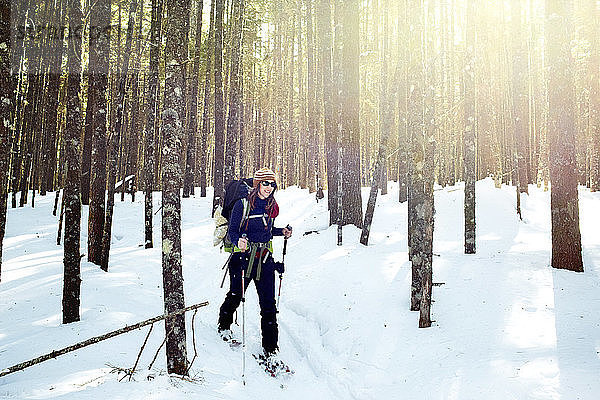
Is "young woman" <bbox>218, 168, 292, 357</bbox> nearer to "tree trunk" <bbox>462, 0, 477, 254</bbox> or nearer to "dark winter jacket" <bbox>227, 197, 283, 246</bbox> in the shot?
"dark winter jacket" <bbox>227, 197, 283, 246</bbox>

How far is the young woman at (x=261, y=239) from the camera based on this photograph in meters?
5.54

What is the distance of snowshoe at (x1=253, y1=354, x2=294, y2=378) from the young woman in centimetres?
7

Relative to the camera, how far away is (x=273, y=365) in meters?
5.31

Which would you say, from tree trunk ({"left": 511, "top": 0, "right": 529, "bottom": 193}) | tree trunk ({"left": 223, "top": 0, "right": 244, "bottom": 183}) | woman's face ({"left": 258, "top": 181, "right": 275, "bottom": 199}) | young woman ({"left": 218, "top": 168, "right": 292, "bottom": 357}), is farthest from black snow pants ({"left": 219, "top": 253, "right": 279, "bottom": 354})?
tree trunk ({"left": 511, "top": 0, "right": 529, "bottom": 193})

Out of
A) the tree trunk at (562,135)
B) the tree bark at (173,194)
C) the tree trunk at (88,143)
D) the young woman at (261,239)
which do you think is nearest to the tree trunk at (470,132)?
the tree trunk at (562,135)

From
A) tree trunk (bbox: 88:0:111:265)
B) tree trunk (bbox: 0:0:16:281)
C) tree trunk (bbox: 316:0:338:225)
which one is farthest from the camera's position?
tree trunk (bbox: 316:0:338:225)

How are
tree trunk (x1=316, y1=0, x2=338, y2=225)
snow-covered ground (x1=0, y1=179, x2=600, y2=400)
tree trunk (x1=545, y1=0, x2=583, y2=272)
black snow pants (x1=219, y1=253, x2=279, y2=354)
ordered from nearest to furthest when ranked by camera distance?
snow-covered ground (x1=0, y1=179, x2=600, y2=400) < black snow pants (x1=219, y1=253, x2=279, y2=354) < tree trunk (x1=545, y1=0, x2=583, y2=272) < tree trunk (x1=316, y1=0, x2=338, y2=225)

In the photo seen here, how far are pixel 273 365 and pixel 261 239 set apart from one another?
1.64 m

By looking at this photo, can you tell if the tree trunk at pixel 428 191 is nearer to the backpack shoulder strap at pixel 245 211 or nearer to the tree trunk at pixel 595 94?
the backpack shoulder strap at pixel 245 211

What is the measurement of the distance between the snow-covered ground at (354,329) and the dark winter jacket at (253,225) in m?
1.52

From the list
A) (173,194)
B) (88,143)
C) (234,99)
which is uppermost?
(234,99)

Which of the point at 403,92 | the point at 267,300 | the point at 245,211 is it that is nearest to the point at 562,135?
the point at 245,211

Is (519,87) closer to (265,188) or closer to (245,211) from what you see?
(265,188)

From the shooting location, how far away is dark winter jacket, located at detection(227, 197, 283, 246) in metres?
5.57
